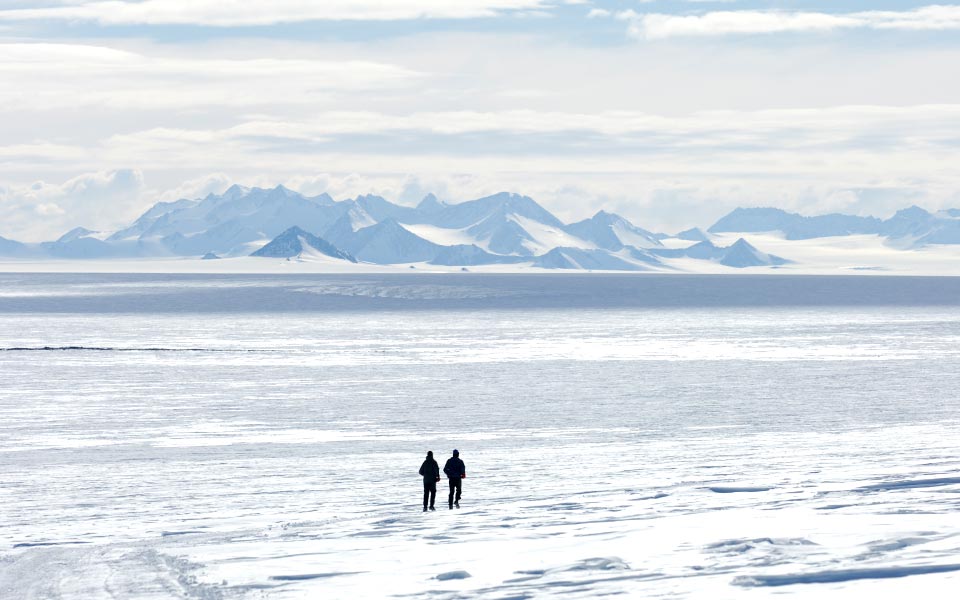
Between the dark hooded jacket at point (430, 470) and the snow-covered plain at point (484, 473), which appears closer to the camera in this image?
the snow-covered plain at point (484, 473)

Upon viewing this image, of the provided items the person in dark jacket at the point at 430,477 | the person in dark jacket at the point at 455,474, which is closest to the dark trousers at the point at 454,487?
the person in dark jacket at the point at 455,474

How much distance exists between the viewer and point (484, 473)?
3089cm

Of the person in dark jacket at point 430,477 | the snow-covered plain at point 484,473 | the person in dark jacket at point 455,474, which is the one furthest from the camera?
the person in dark jacket at point 455,474

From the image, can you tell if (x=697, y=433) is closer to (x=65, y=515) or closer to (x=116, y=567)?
(x=65, y=515)

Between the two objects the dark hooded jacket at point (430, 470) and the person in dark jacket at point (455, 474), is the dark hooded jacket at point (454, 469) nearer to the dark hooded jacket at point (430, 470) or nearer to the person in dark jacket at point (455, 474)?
the person in dark jacket at point (455, 474)

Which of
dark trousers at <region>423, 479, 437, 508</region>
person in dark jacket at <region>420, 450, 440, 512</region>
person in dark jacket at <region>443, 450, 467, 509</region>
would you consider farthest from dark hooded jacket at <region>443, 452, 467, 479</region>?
dark trousers at <region>423, 479, 437, 508</region>

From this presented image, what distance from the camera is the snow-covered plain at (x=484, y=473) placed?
18.0m

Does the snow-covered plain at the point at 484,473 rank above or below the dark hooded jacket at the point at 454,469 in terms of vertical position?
below

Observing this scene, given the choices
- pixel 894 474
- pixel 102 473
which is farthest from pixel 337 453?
pixel 894 474

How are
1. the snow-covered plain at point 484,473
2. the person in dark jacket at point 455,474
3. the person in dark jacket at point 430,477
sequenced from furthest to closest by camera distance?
the person in dark jacket at point 455,474
the person in dark jacket at point 430,477
the snow-covered plain at point 484,473

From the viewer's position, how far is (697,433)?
39.1m

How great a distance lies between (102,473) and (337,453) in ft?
21.9

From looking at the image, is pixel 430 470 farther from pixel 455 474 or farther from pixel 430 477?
pixel 455 474

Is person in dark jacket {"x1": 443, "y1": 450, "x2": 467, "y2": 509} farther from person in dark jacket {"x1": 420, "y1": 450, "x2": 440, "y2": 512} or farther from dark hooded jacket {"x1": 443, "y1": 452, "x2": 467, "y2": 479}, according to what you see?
person in dark jacket {"x1": 420, "y1": 450, "x2": 440, "y2": 512}
